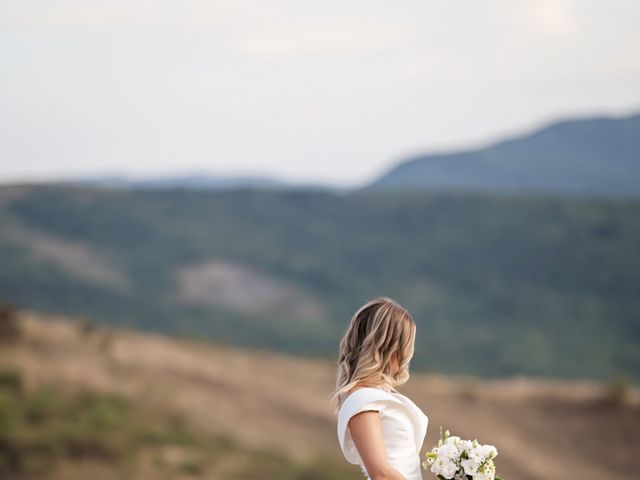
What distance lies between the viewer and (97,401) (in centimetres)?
1864

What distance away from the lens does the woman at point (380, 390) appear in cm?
288

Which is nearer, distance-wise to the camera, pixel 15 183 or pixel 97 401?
pixel 97 401

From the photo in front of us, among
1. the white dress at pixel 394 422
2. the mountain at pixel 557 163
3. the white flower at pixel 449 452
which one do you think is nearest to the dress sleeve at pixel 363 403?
the white dress at pixel 394 422

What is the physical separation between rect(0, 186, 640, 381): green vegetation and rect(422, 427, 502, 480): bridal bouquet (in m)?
56.4

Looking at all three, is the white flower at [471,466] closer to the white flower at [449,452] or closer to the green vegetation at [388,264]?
the white flower at [449,452]

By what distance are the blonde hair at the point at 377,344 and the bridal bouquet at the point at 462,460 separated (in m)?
0.25

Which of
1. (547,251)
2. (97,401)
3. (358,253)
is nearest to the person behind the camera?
(97,401)

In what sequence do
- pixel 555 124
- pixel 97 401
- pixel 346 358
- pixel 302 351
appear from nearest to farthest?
pixel 346 358, pixel 97 401, pixel 302 351, pixel 555 124

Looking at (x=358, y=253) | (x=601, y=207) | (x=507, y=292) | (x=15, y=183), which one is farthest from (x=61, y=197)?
(x=601, y=207)

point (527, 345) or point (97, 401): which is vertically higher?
point (527, 345)

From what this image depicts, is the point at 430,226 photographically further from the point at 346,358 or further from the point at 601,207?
the point at 346,358

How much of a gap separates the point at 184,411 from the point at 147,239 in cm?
6657

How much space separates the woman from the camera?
288cm

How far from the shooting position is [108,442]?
16.6 m
